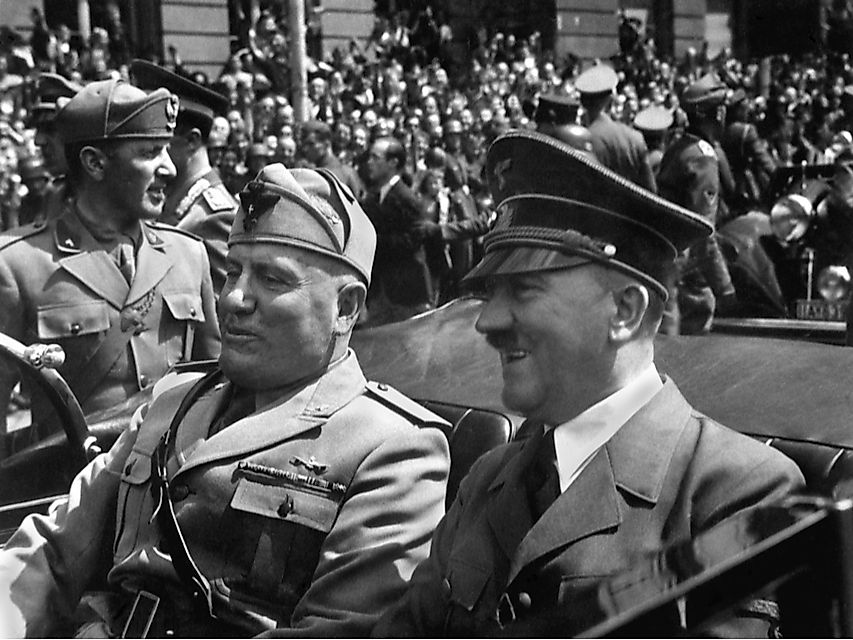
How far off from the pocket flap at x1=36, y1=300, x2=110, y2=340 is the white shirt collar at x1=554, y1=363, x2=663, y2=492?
2.68 m

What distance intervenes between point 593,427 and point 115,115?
2.70 metres

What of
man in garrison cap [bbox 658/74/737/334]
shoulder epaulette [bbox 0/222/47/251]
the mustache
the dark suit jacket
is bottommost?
the dark suit jacket

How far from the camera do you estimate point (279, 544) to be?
2605 millimetres

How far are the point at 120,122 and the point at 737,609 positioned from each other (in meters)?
3.41

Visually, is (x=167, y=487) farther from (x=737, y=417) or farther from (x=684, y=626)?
(x=684, y=626)

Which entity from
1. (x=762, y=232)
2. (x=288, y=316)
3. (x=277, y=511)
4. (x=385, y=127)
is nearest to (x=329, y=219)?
(x=288, y=316)

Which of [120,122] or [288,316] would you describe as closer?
[288,316]

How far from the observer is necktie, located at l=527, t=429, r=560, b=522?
7.36ft

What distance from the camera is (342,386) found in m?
2.80

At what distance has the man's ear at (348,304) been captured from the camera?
279cm

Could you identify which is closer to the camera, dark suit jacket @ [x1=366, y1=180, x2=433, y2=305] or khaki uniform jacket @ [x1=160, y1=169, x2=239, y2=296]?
khaki uniform jacket @ [x1=160, y1=169, x2=239, y2=296]

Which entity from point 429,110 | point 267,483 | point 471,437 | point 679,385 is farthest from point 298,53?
point 267,483

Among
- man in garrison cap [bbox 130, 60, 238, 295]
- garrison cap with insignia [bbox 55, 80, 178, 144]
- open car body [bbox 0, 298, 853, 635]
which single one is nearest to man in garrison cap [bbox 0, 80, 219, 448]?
garrison cap with insignia [bbox 55, 80, 178, 144]

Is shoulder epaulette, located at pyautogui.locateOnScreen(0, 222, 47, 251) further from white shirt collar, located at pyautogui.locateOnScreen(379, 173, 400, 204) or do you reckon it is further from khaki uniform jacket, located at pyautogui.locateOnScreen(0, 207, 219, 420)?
white shirt collar, located at pyautogui.locateOnScreen(379, 173, 400, 204)
